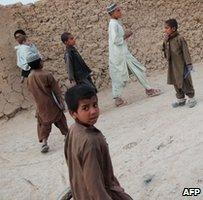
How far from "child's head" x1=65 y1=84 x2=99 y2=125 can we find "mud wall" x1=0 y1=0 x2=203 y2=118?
609 centimetres

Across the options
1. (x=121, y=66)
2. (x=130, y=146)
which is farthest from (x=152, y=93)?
(x=130, y=146)

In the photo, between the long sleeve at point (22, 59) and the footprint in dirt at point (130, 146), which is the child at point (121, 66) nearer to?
the long sleeve at point (22, 59)

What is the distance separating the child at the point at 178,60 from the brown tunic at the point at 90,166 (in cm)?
363

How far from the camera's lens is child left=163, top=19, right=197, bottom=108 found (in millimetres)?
6406

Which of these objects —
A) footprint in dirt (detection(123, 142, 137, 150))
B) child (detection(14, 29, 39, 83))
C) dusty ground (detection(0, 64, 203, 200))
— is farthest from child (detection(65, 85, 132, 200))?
child (detection(14, 29, 39, 83))

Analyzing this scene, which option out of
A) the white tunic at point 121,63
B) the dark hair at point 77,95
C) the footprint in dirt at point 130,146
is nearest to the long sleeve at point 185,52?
the footprint in dirt at point 130,146

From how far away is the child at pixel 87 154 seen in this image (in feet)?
9.35

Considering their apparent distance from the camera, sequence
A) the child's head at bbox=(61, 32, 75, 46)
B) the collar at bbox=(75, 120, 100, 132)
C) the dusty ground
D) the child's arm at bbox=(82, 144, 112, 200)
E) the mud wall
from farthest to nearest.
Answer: the mud wall → the child's head at bbox=(61, 32, 75, 46) → the dusty ground → the collar at bbox=(75, 120, 100, 132) → the child's arm at bbox=(82, 144, 112, 200)

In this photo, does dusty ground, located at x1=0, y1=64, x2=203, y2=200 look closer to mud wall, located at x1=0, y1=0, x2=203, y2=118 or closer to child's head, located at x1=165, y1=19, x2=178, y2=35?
child's head, located at x1=165, y1=19, x2=178, y2=35

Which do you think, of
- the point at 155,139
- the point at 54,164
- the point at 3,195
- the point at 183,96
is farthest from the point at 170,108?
the point at 3,195

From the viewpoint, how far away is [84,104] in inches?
117

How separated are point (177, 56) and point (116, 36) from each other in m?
1.58

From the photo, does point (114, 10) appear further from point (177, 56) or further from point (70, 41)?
point (177, 56)

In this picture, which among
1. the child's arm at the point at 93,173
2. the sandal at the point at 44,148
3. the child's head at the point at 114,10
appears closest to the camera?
the child's arm at the point at 93,173
